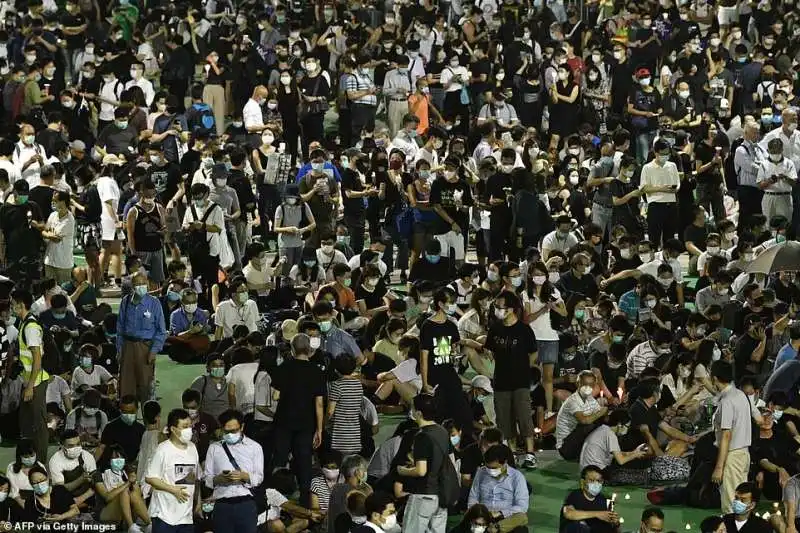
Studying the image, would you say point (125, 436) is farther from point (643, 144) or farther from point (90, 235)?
point (643, 144)

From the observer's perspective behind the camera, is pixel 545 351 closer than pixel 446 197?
Yes

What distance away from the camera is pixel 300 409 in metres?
17.3

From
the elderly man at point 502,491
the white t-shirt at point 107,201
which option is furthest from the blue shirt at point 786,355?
the white t-shirt at point 107,201

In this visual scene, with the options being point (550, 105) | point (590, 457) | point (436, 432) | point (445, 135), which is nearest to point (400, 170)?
point (445, 135)

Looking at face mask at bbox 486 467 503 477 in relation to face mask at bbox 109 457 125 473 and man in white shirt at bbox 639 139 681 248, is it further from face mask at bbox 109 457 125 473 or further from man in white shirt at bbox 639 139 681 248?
man in white shirt at bbox 639 139 681 248

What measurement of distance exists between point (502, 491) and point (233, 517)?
2.29 m

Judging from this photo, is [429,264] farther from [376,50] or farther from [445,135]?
[376,50]

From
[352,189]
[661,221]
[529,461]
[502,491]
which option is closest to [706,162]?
[661,221]

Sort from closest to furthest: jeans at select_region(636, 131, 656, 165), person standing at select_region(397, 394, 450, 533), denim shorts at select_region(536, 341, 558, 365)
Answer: person standing at select_region(397, 394, 450, 533), denim shorts at select_region(536, 341, 558, 365), jeans at select_region(636, 131, 656, 165)

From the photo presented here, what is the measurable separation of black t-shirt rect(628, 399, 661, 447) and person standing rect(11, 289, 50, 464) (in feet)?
17.3

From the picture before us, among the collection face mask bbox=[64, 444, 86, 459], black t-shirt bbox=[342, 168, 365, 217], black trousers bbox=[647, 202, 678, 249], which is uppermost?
black t-shirt bbox=[342, 168, 365, 217]

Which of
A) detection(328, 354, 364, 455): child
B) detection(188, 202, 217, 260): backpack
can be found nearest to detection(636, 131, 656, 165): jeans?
detection(188, 202, 217, 260): backpack

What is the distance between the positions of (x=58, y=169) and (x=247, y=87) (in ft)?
19.8

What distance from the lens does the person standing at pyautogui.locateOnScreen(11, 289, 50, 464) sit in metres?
18.0
